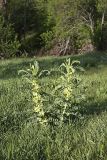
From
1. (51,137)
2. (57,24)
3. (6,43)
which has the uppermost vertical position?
(51,137)

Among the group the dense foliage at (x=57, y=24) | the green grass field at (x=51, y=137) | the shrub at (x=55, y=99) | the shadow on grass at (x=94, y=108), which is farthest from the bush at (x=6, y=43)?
the shrub at (x=55, y=99)

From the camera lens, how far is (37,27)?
50.3 m

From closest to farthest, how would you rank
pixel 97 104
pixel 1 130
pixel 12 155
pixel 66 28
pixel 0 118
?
1. pixel 12 155
2. pixel 1 130
3. pixel 0 118
4. pixel 97 104
5. pixel 66 28

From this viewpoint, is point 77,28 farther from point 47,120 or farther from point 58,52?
point 47,120

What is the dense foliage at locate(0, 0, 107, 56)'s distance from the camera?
44.4 metres

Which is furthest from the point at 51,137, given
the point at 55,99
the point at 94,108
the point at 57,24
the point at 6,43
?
the point at 57,24

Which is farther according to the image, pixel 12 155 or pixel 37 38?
pixel 37 38

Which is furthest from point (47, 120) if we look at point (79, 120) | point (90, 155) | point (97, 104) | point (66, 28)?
point (66, 28)

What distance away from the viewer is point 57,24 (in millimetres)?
45750

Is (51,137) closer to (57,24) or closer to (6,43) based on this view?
(6,43)

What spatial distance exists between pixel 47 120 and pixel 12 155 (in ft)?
4.22

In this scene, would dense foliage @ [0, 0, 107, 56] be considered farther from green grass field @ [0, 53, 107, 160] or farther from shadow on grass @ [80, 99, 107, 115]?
green grass field @ [0, 53, 107, 160]

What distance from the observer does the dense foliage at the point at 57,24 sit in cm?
4441

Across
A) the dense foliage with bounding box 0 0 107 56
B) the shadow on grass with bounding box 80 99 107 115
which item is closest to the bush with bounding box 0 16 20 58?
the dense foliage with bounding box 0 0 107 56
